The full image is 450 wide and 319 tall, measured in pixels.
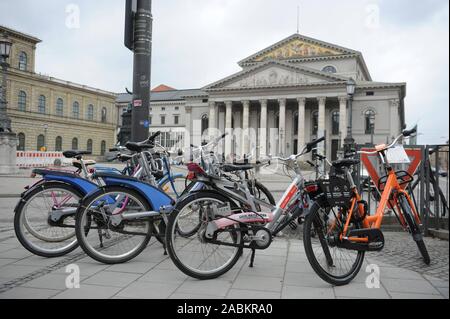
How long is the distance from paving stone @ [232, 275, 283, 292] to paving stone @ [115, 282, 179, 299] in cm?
59

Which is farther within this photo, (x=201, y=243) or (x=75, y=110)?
(x=75, y=110)

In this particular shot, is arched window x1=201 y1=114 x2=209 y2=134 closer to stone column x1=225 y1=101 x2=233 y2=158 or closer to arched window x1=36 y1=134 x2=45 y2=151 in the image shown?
stone column x1=225 y1=101 x2=233 y2=158

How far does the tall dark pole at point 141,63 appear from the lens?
660 cm

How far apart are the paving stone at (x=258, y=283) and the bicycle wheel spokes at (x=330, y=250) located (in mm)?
453

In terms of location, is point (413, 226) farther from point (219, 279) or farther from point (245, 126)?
point (245, 126)

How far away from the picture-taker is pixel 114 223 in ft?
Result: 13.9

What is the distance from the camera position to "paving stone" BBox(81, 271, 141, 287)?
3607mm

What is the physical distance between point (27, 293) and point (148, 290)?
0.99 metres

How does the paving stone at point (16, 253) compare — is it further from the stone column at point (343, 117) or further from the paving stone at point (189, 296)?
the stone column at point (343, 117)

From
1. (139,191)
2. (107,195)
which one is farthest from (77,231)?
(139,191)

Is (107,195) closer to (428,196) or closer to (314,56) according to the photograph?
(428,196)

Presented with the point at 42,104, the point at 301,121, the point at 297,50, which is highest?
the point at 297,50

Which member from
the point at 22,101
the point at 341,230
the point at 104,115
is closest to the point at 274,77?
the point at 104,115

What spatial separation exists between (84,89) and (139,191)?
15.5 meters
